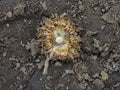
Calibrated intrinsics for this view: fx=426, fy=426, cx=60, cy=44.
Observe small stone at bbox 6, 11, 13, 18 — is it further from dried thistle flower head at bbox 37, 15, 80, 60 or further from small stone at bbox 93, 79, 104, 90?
small stone at bbox 93, 79, 104, 90

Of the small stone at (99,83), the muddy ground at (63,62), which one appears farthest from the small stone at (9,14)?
the small stone at (99,83)

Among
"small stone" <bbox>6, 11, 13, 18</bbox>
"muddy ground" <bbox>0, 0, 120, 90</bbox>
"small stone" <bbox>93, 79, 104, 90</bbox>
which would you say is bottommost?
"small stone" <bbox>93, 79, 104, 90</bbox>

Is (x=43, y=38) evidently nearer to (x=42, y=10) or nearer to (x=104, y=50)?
(x=42, y=10)

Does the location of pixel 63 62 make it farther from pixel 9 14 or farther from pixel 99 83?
pixel 9 14

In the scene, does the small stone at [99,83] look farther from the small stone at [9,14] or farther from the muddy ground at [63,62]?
the small stone at [9,14]

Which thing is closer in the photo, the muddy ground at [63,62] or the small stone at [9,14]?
the muddy ground at [63,62]

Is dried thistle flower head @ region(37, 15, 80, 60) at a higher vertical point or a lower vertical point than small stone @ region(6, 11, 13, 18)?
lower

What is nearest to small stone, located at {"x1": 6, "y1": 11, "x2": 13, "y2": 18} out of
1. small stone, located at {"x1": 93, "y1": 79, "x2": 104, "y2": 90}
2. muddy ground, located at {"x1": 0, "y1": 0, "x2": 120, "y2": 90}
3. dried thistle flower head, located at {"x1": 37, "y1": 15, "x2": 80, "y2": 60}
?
muddy ground, located at {"x1": 0, "y1": 0, "x2": 120, "y2": 90}
